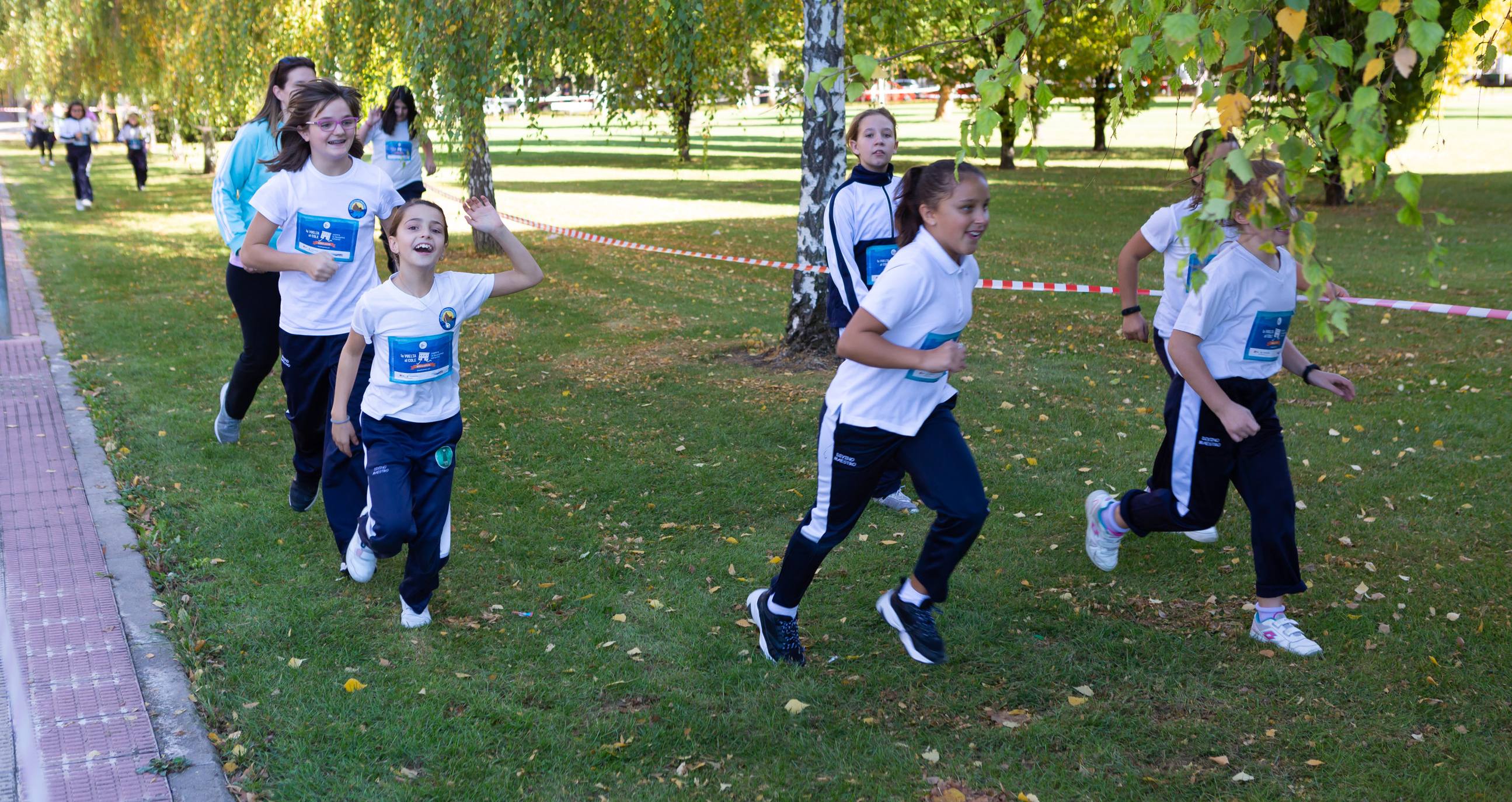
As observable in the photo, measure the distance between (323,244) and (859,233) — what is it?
2448mm

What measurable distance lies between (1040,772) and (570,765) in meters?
1.50

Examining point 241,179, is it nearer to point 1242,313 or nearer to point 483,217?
point 483,217

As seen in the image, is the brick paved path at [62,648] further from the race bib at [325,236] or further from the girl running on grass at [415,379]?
the race bib at [325,236]

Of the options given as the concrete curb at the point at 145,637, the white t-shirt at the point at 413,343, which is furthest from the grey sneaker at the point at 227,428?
the white t-shirt at the point at 413,343

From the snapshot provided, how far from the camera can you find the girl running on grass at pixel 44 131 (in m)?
39.6

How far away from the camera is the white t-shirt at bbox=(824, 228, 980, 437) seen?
3.92 metres

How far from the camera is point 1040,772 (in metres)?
3.84

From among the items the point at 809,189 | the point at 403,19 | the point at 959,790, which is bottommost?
the point at 959,790

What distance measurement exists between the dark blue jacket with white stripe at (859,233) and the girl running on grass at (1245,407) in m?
1.62

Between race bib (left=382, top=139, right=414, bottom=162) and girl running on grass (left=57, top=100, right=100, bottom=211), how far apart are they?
48.4 ft

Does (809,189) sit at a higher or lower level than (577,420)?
higher

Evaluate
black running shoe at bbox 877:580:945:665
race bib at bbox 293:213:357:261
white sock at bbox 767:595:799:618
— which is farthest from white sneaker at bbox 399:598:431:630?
black running shoe at bbox 877:580:945:665

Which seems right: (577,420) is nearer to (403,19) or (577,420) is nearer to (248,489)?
(248,489)

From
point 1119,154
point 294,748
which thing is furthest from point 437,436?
point 1119,154
